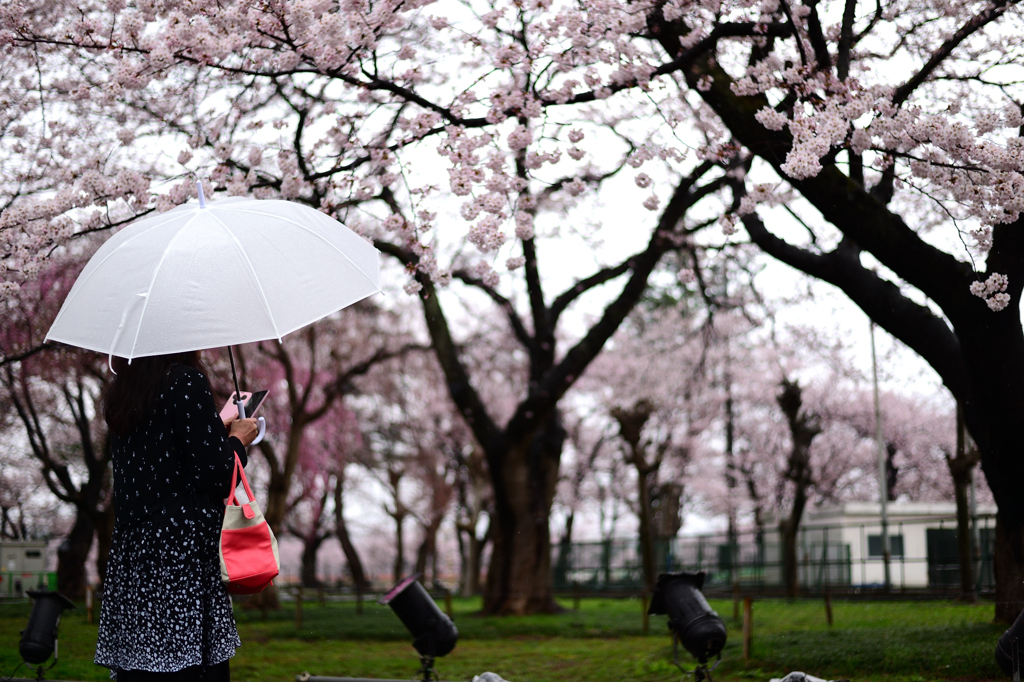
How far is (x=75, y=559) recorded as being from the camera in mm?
18156

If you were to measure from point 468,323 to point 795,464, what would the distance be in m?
13.3

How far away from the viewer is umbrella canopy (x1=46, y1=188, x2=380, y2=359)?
340 cm

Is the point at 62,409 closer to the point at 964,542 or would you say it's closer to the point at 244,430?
the point at 964,542

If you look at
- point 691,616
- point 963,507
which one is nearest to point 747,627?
point 691,616

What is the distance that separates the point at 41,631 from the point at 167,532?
14.0ft

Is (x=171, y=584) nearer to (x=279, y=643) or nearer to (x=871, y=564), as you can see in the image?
(x=279, y=643)

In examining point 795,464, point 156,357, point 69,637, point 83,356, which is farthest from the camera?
point 795,464

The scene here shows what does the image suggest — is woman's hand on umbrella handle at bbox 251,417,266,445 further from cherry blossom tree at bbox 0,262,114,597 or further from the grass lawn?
cherry blossom tree at bbox 0,262,114,597

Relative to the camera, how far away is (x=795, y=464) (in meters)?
17.3

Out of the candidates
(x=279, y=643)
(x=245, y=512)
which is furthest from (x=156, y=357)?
(x=279, y=643)

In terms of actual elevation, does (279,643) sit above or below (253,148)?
below

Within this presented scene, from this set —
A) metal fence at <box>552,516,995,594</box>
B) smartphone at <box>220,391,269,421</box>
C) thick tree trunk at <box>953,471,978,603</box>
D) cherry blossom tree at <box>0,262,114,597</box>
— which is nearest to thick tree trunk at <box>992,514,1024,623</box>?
thick tree trunk at <box>953,471,978,603</box>

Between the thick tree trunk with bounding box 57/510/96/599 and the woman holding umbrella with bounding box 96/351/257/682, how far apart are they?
16052 mm

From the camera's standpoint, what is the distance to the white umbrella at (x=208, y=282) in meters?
3.40
